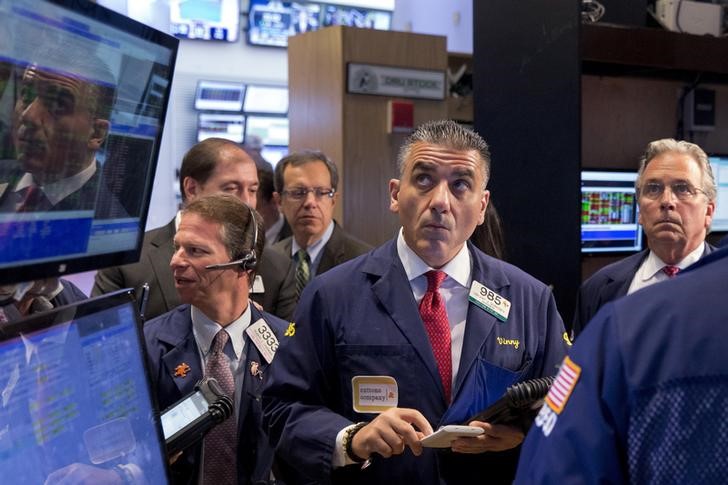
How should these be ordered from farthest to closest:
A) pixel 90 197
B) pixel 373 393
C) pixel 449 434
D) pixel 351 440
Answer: pixel 373 393
pixel 351 440
pixel 449 434
pixel 90 197

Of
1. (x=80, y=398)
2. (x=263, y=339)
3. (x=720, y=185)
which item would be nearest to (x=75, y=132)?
(x=80, y=398)

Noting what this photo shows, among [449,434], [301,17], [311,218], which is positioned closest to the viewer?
[449,434]

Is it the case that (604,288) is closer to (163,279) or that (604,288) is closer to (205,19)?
(163,279)

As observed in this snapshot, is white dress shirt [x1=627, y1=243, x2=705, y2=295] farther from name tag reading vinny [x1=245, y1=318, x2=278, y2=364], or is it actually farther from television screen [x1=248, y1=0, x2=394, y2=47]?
television screen [x1=248, y1=0, x2=394, y2=47]

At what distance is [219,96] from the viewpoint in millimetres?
9672

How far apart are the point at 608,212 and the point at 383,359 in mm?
3024

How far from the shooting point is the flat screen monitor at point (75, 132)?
114cm

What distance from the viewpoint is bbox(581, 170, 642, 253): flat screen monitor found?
486 centimetres

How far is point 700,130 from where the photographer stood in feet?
17.6

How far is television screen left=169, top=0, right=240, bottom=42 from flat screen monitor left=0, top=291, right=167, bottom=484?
26.7 ft

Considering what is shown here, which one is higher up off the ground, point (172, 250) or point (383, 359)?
point (172, 250)


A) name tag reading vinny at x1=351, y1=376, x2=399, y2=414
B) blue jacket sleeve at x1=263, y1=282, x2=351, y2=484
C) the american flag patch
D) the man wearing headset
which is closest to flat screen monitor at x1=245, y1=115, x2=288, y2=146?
the man wearing headset

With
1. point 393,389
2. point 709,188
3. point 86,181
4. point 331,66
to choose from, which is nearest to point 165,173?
point 331,66

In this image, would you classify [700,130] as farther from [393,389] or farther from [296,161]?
[393,389]
